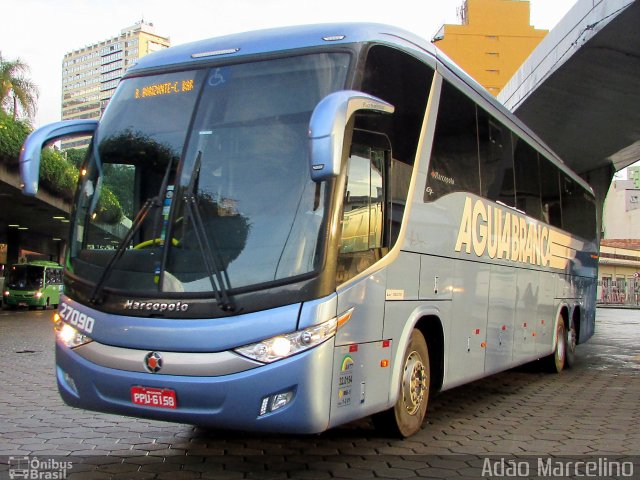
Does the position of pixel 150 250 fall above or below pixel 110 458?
above

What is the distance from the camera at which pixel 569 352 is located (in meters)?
12.1

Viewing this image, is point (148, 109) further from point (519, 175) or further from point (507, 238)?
point (519, 175)

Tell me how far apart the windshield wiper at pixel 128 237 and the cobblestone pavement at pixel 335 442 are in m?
1.33

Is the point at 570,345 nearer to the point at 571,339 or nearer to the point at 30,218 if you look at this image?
the point at 571,339

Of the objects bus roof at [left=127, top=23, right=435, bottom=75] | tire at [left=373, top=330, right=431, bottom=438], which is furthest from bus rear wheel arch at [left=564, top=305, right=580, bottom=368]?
bus roof at [left=127, top=23, right=435, bottom=75]

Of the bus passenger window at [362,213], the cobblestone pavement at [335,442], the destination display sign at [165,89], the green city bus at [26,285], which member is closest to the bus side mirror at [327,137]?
the bus passenger window at [362,213]

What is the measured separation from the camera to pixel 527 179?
31.3 ft

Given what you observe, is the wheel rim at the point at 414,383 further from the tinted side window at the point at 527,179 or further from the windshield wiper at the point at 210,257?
the tinted side window at the point at 527,179

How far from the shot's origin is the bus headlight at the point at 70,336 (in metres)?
4.92

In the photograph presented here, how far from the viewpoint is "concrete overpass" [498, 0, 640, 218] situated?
42.1 ft

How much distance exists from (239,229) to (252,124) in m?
0.81

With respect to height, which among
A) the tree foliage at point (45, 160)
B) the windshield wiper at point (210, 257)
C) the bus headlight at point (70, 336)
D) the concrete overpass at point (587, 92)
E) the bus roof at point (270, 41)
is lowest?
the bus headlight at point (70, 336)

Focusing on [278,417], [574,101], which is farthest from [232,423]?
[574,101]

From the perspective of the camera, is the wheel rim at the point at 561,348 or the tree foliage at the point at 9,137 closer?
the wheel rim at the point at 561,348
